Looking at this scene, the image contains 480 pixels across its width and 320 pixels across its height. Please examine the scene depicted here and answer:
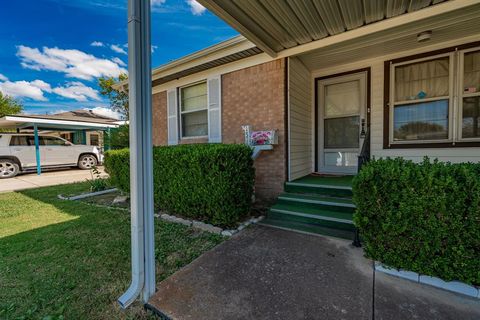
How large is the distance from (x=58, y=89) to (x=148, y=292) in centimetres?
2745

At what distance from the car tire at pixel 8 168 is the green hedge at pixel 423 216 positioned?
1304cm

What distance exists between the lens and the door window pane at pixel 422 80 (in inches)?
145

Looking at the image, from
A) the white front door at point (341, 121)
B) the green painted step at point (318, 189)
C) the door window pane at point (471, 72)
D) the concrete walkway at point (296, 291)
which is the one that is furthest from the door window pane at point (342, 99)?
the concrete walkway at point (296, 291)

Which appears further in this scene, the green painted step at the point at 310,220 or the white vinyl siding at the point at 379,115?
the white vinyl siding at the point at 379,115

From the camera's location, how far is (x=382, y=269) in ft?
7.18

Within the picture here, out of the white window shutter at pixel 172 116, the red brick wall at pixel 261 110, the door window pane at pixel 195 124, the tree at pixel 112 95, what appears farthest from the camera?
the tree at pixel 112 95

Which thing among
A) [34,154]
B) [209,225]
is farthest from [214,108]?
[34,154]

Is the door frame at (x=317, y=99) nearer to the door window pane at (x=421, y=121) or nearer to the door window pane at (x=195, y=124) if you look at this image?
the door window pane at (x=421, y=121)

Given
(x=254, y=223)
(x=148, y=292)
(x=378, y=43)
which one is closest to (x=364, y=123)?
(x=378, y=43)

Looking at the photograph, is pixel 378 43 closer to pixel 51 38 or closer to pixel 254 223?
pixel 254 223

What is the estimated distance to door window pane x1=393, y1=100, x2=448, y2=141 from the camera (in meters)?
3.72

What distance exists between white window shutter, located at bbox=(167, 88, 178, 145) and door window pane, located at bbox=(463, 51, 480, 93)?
5.70 meters

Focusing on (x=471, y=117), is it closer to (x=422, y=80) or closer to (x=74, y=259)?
(x=422, y=80)

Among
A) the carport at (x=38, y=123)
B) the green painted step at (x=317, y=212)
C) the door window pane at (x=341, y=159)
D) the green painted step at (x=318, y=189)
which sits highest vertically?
the carport at (x=38, y=123)
